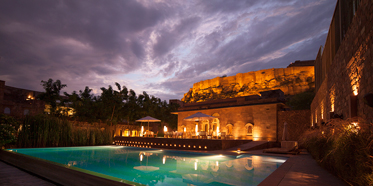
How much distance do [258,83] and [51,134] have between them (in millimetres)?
65299

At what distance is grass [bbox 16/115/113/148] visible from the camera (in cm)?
1248

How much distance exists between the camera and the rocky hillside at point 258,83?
59.2 meters

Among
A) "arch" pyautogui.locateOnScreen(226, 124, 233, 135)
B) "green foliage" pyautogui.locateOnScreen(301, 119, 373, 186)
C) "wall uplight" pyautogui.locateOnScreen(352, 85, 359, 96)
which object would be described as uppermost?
"wall uplight" pyautogui.locateOnScreen(352, 85, 359, 96)

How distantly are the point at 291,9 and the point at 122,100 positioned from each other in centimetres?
5579

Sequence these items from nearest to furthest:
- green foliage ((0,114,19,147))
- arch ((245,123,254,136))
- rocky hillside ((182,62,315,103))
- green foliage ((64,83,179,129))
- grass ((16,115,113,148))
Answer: green foliage ((0,114,19,147)) → grass ((16,115,113,148)) → arch ((245,123,254,136)) → green foliage ((64,83,179,129)) → rocky hillside ((182,62,315,103))

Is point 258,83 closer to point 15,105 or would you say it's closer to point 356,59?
point 15,105

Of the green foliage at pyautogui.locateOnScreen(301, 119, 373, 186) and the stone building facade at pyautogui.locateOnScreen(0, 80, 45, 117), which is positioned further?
the stone building facade at pyautogui.locateOnScreen(0, 80, 45, 117)

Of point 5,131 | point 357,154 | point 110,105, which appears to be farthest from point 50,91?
point 357,154

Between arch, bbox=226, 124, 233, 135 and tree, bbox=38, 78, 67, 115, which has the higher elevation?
tree, bbox=38, 78, 67, 115

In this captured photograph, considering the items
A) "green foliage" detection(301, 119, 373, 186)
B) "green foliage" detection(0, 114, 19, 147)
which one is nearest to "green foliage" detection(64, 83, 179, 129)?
"green foliage" detection(0, 114, 19, 147)

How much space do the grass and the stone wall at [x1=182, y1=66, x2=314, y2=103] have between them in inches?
2316

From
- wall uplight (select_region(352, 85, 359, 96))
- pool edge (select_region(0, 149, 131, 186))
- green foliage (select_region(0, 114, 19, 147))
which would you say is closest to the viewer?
pool edge (select_region(0, 149, 131, 186))

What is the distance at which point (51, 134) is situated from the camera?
13.4m

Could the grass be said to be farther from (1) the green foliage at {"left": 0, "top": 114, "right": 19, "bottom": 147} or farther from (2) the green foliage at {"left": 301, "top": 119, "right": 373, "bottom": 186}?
(2) the green foliage at {"left": 301, "top": 119, "right": 373, "bottom": 186}
